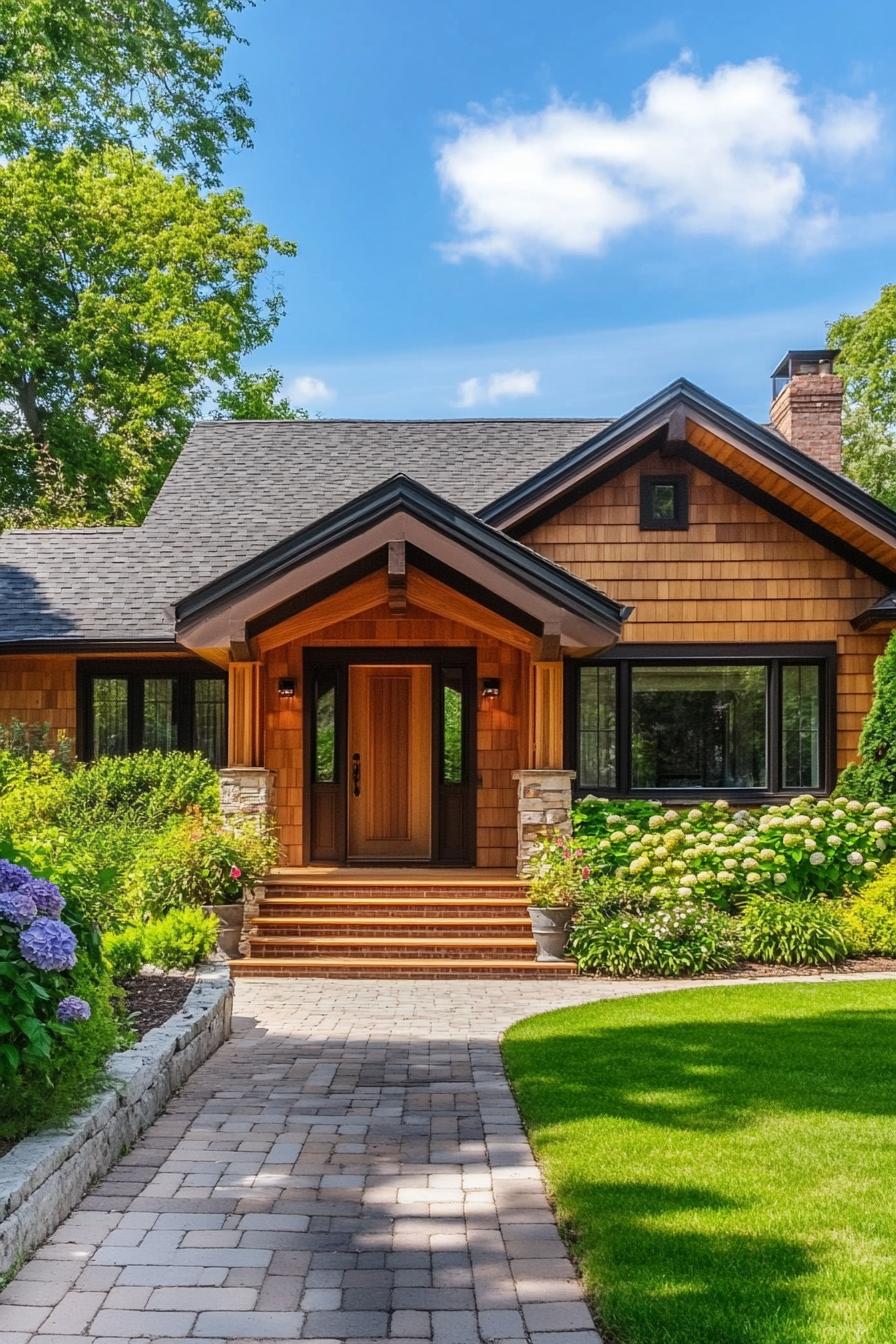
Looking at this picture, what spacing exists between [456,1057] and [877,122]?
13.3 m

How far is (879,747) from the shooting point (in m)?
11.1

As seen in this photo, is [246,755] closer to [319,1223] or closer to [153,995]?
[153,995]

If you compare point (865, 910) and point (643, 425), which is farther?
point (643, 425)

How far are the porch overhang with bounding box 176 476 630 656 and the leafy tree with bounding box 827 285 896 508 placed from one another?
23987 mm

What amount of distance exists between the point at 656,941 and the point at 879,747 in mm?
3722

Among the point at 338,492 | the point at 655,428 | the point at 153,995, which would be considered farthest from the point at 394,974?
the point at 338,492

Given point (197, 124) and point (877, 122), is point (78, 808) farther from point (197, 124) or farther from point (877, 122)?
point (877, 122)

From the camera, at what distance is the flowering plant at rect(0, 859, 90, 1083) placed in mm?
3807

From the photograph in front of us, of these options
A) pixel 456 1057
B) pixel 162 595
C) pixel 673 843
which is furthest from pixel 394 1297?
pixel 162 595

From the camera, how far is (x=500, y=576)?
9.60 metres

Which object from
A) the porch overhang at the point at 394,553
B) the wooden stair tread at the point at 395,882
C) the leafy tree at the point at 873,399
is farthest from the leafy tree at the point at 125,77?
the leafy tree at the point at 873,399

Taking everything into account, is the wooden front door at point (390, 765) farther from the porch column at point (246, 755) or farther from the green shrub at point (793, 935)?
the green shrub at point (793, 935)

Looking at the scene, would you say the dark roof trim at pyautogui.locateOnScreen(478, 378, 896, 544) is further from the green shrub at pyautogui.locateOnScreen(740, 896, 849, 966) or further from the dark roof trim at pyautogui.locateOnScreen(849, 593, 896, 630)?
the green shrub at pyautogui.locateOnScreen(740, 896, 849, 966)

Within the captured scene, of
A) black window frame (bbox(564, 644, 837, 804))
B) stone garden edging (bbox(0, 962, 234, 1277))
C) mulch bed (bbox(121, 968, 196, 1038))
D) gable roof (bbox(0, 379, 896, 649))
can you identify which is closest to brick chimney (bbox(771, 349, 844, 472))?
gable roof (bbox(0, 379, 896, 649))
